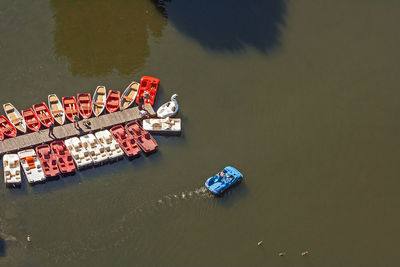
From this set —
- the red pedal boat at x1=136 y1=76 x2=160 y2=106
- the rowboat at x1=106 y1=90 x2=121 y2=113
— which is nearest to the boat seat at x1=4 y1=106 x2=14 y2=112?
the rowboat at x1=106 y1=90 x2=121 y2=113

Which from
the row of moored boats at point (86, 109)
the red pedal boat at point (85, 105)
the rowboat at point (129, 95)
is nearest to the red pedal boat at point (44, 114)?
the row of moored boats at point (86, 109)

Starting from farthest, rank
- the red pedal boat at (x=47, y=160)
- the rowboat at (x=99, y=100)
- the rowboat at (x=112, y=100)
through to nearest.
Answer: the rowboat at (x=112, y=100)
the rowboat at (x=99, y=100)
the red pedal boat at (x=47, y=160)

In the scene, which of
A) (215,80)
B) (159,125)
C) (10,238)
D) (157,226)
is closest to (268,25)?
(215,80)

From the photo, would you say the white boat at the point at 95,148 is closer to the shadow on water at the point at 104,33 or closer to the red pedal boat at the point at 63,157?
the red pedal boat at the point at 63,157

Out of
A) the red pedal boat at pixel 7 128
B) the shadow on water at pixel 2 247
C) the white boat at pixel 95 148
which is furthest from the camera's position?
the red pedal boat at pixel 7 128

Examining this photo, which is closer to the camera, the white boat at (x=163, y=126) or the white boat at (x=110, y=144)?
the white boat at (x=110, y=144)

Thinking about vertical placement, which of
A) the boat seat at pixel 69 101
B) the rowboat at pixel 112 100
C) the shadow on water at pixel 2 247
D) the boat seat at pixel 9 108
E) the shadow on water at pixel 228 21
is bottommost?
the shadow on water at pixel 2 247

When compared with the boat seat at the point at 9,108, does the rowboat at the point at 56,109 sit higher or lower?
lower
